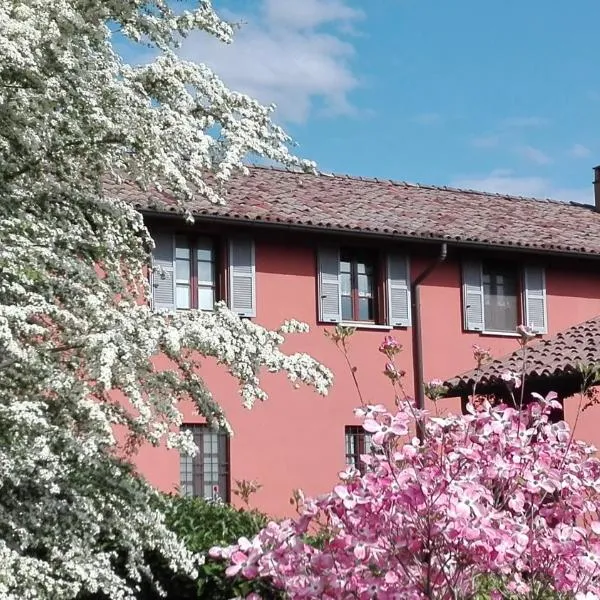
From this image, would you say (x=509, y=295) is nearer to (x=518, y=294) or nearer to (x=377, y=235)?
(x=518, y=294)

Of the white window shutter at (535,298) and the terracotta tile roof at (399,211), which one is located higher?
the terracotta tile roof at (399,211)

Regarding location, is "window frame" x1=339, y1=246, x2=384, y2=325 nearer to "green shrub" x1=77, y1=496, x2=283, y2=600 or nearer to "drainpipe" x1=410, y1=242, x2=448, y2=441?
"drainpipe" x1=410, y1=242, x2=448, y2=441

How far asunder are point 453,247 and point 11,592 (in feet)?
44.6

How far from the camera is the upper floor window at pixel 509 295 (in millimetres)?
19609

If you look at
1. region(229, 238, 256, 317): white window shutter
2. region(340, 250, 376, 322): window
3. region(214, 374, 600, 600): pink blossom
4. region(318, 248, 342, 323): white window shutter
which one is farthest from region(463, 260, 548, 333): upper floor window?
region(214, 374, 600, 600): pink blossom

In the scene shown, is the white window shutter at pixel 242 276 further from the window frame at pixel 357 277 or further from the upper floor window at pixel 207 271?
the window frame at pixel 357 277

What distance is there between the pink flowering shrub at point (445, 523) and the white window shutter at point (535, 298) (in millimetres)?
14342

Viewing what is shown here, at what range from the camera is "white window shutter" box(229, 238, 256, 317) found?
1728cm

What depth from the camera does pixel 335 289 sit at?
18.2 meters

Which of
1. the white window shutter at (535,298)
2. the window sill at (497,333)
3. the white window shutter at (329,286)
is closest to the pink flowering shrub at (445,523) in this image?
the white window shutter at (329,286)

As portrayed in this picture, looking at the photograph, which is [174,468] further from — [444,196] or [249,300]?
[444,196]

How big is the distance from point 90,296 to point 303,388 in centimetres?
1116

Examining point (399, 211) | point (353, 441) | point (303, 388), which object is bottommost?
point (353, 441)

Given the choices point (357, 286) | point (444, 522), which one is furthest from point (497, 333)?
point (444, 522)
